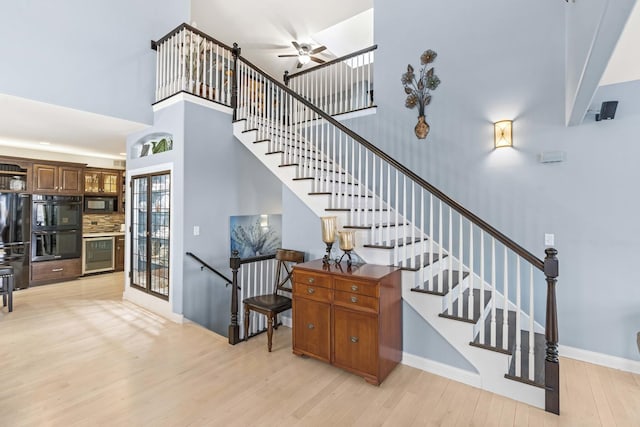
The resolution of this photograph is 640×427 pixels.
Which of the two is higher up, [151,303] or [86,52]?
[86,52]

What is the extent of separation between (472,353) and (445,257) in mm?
1214

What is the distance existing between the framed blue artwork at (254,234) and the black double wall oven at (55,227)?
151 inches

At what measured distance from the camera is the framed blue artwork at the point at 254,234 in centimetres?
490

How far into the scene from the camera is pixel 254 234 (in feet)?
17.3

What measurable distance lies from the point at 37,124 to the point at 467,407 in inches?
245

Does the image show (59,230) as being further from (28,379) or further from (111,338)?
(28,379)

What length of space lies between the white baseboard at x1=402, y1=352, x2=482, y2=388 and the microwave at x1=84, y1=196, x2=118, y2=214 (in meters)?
7.17

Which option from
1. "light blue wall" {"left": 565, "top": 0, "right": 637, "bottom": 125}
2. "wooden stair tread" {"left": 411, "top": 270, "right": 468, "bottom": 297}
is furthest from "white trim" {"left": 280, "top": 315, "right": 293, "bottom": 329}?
"light blue wall" {"left": 565, "top": 0, "right": 637, "bottom": 125}

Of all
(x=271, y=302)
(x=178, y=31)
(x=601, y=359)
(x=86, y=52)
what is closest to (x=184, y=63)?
(x=178, y=31)

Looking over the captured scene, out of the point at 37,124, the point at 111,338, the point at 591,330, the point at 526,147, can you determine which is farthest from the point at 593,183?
the point at 37,124

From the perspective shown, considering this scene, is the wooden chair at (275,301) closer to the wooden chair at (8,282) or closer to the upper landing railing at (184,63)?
the upper landing railing at (184,63)

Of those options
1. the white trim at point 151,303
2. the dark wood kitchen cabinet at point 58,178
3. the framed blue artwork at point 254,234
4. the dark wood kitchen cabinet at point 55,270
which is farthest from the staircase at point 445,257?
the dark wood kitchen cabinet at point 55,270

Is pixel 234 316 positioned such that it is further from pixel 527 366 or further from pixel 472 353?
pixel 527 366

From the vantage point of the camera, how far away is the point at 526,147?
3.32 meters
